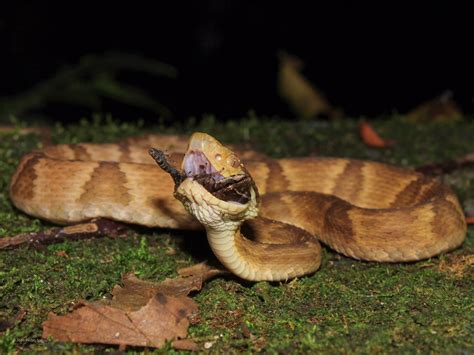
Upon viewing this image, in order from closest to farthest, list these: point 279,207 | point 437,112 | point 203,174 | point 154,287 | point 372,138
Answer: point 203,174 < point 154,287 < point 279,207 < point 372,138 < point 437,112

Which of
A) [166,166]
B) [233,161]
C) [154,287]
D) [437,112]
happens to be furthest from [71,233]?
[437,112]

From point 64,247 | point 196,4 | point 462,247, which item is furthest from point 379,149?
point 196,4

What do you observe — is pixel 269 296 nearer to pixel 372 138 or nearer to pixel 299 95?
pixel 372 138

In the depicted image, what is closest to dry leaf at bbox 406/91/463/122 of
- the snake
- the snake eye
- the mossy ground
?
the snake

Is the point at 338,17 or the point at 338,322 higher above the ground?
the point at 338,17

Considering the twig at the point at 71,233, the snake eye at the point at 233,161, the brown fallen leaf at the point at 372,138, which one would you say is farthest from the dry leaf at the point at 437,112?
the snake eye at the point at 233,161

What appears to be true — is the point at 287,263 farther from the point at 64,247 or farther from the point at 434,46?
the point at 434,46
